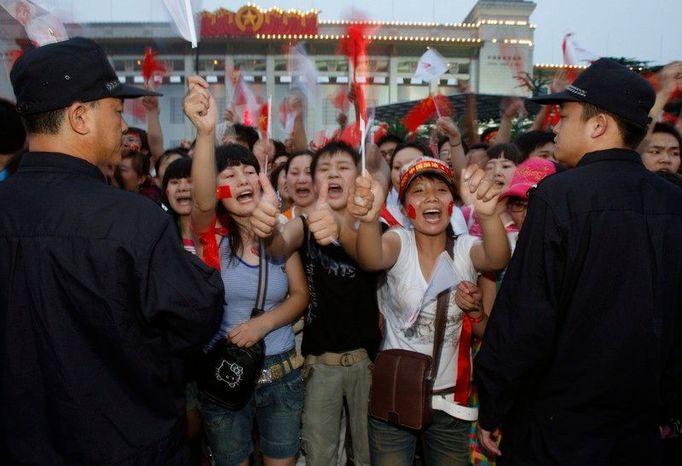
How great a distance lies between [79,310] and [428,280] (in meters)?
1.62

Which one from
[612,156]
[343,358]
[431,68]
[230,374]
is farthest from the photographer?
[431,68]

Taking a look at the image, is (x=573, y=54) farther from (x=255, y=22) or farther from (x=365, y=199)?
(x=255, y=22)

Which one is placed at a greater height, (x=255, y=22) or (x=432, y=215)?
(x=255, y=22)

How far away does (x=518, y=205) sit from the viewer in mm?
3018

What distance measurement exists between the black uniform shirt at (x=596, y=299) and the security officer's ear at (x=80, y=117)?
5.24ft

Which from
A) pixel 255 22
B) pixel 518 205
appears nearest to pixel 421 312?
pixel 518 205

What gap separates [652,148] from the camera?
12.8 ft

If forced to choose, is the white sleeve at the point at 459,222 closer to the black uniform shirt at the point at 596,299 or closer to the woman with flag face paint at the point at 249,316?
the woman with flag face paint at the point at 249,316

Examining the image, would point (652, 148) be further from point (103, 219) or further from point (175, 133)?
point (175, 133)

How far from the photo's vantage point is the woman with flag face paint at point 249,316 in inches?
106

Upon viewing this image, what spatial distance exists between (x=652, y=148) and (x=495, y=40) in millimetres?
42440

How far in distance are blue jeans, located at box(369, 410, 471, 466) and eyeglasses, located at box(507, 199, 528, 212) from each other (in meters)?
1.18

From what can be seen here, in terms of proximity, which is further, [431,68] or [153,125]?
[431,68]

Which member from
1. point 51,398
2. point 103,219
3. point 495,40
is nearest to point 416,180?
point 103,219
